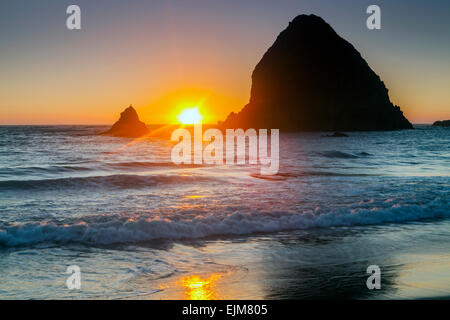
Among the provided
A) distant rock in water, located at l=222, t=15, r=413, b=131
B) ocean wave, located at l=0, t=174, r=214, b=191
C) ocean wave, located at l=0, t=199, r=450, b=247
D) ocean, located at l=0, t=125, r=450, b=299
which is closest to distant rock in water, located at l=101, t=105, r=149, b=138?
distant rock in water, located at l=222, t=15, r=413, b=131

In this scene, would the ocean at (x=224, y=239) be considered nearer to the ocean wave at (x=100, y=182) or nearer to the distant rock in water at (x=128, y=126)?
the ocean wave at (x=100, y=182)

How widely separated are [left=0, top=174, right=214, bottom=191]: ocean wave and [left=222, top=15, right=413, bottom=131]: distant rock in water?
4495 inches

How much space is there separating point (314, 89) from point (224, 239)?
447ft

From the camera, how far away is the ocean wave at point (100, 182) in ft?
50.8

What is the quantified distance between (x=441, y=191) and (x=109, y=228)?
37.7 ft

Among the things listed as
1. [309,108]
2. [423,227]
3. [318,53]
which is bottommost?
[423,227]

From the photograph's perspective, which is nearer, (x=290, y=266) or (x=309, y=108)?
(x=290, y=266)

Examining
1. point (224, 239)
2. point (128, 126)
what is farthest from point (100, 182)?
point (128, 126)

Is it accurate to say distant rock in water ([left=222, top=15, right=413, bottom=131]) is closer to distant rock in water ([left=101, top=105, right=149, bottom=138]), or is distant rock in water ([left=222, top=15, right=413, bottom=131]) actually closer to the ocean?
distant rock in water ([left=101, top=105, right=149, bottom=138])

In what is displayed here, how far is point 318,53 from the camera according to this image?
144125mm

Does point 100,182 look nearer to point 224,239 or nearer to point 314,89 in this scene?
point 224,239

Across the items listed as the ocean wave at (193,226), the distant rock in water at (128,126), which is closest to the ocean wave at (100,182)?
the ocean wave at (193,226)
